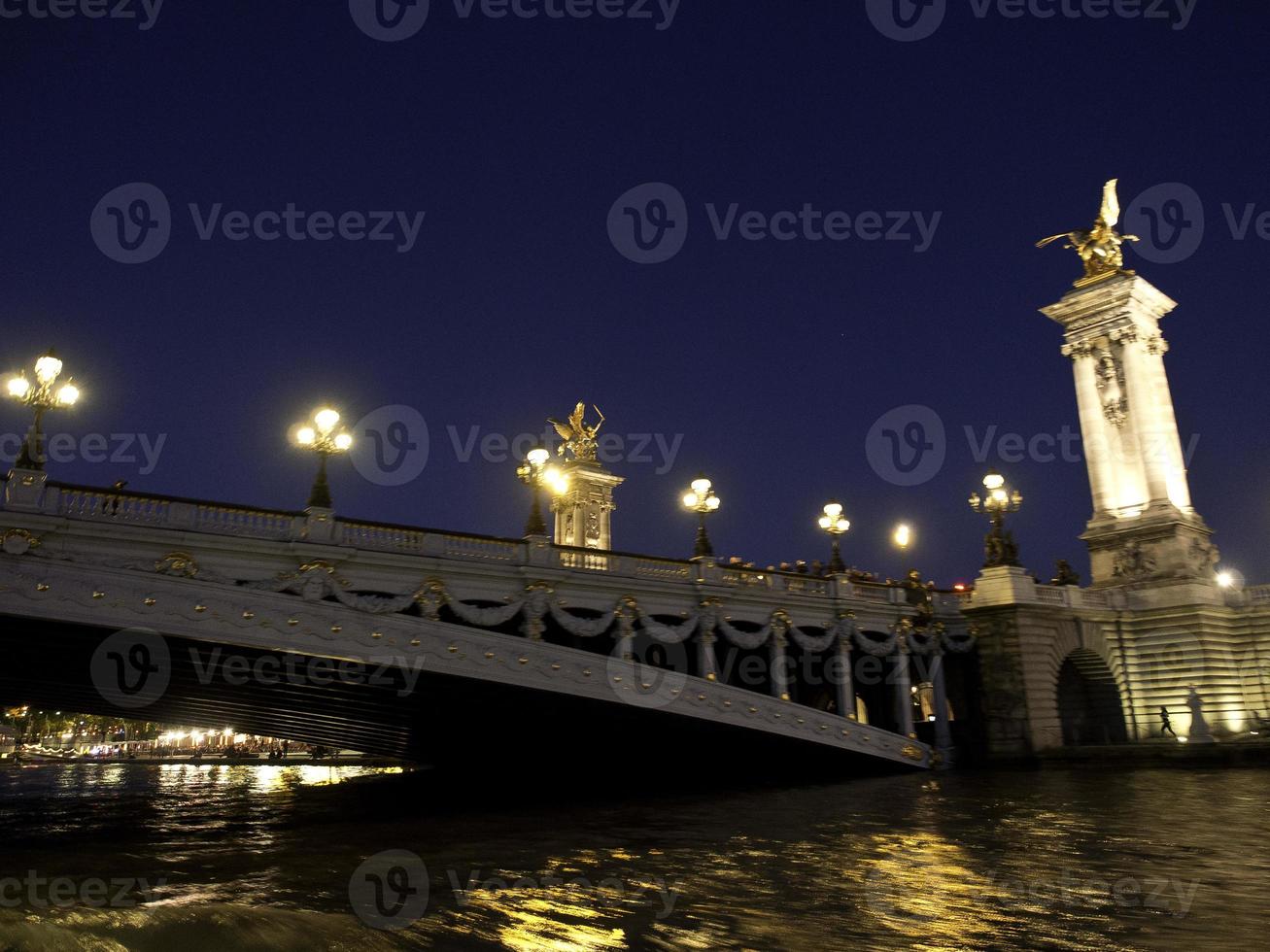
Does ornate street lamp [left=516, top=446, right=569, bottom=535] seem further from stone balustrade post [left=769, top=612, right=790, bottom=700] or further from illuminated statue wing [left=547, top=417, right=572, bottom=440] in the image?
illuminated statue wing [left=547, top=417, right=572, bottom=440]

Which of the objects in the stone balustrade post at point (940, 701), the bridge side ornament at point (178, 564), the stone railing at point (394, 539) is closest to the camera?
the stone railing at point (394, 539)

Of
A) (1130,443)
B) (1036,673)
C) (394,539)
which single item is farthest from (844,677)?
(1130,443)

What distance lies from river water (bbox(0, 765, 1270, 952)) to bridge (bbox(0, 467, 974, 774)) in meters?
3.32

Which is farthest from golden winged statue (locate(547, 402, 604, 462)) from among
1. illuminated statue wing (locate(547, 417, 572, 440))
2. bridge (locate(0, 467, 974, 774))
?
bridge (locate(0, 467, 974, 774))

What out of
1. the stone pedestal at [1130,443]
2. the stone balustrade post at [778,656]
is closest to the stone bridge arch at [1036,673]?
the stone pedestal at [1130,443]

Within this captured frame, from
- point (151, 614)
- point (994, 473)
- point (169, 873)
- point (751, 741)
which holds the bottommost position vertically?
point (169, 873)

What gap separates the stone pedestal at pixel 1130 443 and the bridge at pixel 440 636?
988 centimetres

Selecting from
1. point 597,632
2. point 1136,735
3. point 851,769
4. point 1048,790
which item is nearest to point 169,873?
point 597,632

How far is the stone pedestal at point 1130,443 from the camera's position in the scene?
40219mm

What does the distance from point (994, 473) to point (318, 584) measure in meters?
23.6

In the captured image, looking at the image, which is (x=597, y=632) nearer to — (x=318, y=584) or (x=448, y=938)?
(x=318, y=584)

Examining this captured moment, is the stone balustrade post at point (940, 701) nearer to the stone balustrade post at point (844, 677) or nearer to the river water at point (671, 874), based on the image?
the stone balustrade post at point (844, 677)

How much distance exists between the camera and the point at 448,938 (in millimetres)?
7387

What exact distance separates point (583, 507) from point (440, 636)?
36.7 metres
